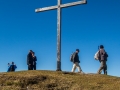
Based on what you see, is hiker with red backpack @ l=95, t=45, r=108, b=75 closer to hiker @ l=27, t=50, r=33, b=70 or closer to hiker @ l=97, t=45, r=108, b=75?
hiker @ l=97, t=45, r=108, b=75

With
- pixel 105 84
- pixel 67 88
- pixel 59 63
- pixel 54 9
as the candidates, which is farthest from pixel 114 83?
pixel 54 9

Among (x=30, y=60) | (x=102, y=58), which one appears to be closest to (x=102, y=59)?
(x=102, y=58)

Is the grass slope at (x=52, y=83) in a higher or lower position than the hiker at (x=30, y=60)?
lower

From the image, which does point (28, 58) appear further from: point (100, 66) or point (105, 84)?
point (105, 84)

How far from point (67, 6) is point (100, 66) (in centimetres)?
536

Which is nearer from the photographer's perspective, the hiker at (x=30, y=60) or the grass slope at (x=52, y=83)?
the grass slope at (x=52, y=83)

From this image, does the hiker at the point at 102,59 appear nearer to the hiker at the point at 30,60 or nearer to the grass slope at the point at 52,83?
the grass slope at the point at 52,83

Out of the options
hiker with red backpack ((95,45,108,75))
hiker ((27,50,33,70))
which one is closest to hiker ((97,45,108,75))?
hiker with red backpack ((95,45,108,75))

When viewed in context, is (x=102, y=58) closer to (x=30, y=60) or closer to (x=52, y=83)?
(x=30, y=60)

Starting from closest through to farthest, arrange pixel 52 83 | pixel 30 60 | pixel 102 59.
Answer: pixel 52 83, pixel 102 59, pixel 30 60

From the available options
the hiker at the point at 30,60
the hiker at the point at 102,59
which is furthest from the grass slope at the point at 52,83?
the hiker at the point at 30,60

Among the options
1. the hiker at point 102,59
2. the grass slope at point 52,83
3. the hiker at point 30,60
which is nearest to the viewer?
the grass slope at point 52,83

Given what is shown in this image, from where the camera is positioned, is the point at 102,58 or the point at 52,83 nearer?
the point at 52,83

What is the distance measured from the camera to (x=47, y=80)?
14828 millimetres
